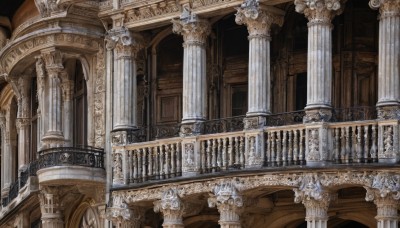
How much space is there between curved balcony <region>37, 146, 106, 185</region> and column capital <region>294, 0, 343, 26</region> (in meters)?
6.73

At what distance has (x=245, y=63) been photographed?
3684cm

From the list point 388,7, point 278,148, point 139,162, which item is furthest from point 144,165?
point 388,7

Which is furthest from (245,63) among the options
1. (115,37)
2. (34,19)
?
(34,19)

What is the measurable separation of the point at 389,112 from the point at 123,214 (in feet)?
22.8

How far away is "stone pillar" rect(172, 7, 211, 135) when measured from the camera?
34.8 metres

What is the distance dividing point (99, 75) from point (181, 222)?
489 centimetres

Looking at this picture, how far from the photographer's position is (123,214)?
35.4 meters

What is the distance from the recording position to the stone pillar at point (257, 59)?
110ft

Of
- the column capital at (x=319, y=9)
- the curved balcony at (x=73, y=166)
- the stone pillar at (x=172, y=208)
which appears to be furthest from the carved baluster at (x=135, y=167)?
the column capital at (x=319, y=9)

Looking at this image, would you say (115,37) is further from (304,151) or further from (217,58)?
(304,151)

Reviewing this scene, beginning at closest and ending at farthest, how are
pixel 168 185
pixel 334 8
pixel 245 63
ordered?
pixel 334 8, pixel 168 185, pixel 245 63

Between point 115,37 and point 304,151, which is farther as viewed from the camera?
point 115,37

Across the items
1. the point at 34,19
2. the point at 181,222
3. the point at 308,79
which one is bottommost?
the point at 181,222

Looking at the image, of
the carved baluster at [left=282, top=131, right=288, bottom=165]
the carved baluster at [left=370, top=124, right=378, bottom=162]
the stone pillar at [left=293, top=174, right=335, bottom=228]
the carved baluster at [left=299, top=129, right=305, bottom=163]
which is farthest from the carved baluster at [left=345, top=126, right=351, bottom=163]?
the carved baluster at [left=282, top=131, right=288, bottom=165]
